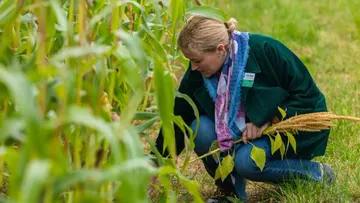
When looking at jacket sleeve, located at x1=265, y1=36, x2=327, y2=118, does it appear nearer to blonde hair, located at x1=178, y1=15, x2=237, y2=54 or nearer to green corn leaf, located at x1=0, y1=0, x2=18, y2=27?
blonde hair, located at x1=178, y1=15, x2=237, y2=54

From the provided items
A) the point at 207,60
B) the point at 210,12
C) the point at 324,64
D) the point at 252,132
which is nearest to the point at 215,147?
the point at 252,132

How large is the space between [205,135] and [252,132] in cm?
22

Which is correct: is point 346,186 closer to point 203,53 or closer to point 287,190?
point 287,190

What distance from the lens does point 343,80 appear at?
17.1 ft

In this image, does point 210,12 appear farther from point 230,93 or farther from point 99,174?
point 99,174

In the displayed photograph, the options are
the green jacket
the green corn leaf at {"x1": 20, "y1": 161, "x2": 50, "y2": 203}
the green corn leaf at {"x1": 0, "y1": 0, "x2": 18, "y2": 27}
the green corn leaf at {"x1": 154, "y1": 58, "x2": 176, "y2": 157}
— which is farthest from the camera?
the green jacket

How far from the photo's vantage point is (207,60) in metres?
3.26

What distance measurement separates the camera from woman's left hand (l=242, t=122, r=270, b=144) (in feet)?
11.2

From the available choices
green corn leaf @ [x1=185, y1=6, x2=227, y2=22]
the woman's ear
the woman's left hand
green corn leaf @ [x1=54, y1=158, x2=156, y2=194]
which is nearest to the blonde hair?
the woman's ear

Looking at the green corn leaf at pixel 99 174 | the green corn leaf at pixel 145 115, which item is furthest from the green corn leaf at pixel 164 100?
the green corn leaf at pixel 145 115

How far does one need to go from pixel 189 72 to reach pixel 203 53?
0.25 meters

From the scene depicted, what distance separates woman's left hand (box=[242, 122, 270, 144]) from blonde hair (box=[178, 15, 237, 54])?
15.0 inches

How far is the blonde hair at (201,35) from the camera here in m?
3.21

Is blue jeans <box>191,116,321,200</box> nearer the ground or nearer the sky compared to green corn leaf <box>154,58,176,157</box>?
nearer the ground
